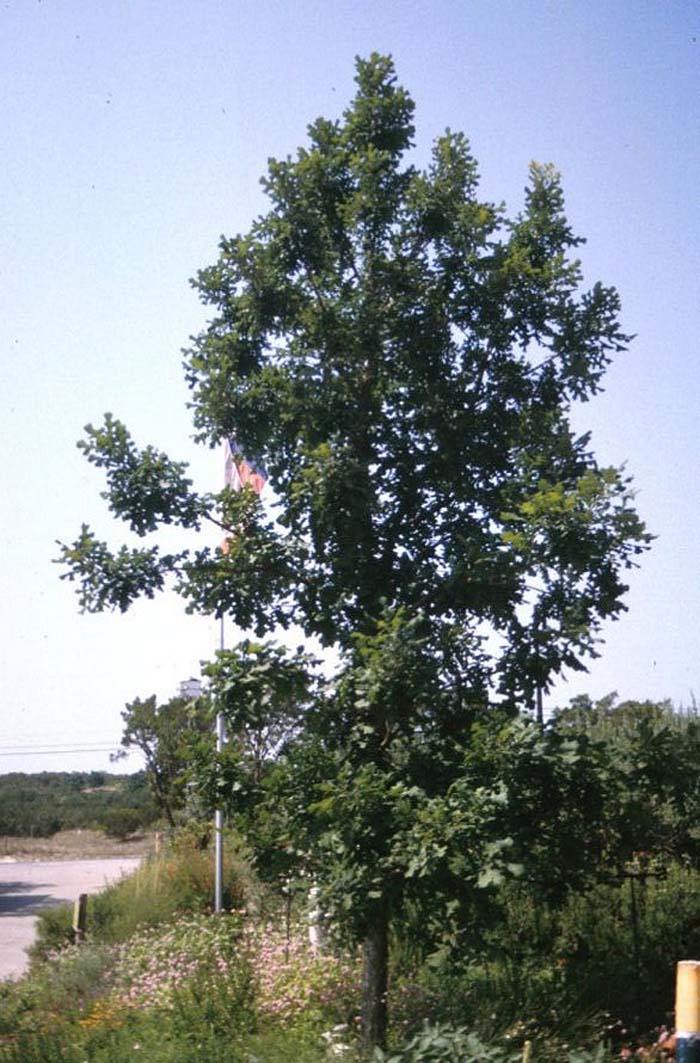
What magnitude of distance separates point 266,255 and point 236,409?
3.44 feet

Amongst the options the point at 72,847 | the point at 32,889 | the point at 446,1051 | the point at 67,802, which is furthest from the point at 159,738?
the point at 67,802

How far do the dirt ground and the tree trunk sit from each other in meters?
33.0

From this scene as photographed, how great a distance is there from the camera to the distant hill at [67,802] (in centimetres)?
5334

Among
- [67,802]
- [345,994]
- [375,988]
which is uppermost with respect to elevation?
[375,988]

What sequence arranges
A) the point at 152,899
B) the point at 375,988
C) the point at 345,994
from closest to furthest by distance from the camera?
the point at 375,988, the point at 345,994, the point at 152,899

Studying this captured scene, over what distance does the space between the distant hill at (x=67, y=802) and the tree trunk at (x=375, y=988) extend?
118ft

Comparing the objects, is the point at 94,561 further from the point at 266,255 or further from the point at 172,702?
the point at 172,702

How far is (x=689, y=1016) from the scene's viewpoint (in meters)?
3.61

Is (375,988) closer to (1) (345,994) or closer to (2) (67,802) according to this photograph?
(1) (345,994)

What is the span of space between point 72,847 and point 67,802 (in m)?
19.2

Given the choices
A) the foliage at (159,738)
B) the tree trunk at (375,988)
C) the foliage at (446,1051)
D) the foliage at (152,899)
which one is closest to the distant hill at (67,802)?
the foliage at (159,738)

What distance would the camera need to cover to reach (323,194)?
A: 7.57m

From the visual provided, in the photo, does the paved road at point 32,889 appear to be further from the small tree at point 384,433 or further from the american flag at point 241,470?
the small tree at point 384,433

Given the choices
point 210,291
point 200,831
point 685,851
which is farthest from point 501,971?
point 200,831
